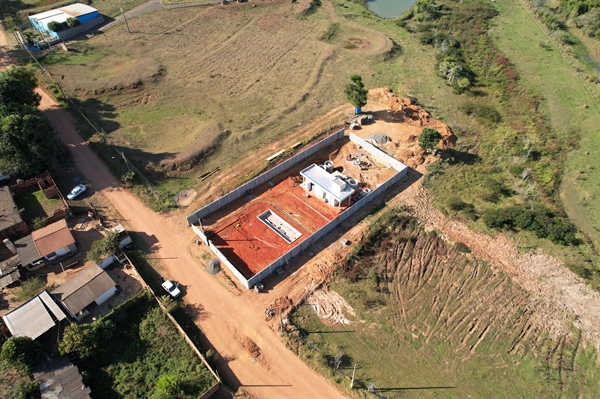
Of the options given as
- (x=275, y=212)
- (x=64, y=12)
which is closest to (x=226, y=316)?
(x=275, y=212)

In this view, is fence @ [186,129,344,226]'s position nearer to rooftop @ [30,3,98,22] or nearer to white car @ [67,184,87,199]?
white car @ [67,184,87,199]

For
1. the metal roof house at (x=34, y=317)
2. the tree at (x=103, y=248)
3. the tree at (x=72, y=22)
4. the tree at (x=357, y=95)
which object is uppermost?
the tree at (x=72, y=22)

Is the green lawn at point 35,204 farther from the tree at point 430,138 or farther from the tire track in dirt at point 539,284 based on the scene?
the tree at point 430,138

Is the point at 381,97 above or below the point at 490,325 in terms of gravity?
above

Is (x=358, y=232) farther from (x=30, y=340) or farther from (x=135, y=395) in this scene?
(x=30, y=340)

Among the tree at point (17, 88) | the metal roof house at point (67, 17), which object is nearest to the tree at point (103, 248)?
the tree at point (17, 88)

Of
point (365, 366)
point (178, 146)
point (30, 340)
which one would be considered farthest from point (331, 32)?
point (30, 340)

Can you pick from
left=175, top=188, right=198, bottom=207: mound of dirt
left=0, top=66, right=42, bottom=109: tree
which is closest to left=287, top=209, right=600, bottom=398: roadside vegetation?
left=175, top=188, right=198, bottom=207: mound of dirt
